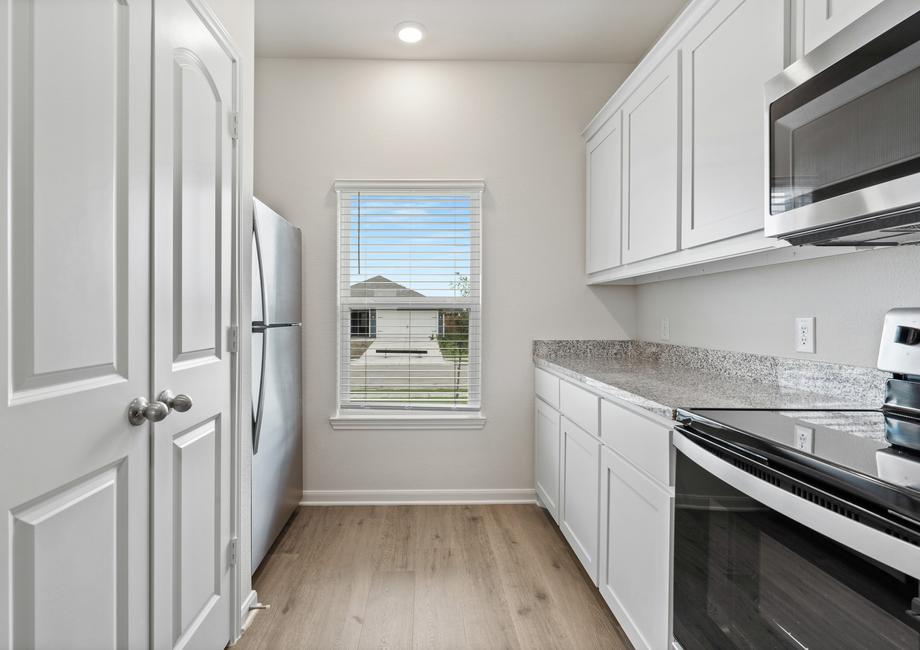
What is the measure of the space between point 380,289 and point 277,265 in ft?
2.61

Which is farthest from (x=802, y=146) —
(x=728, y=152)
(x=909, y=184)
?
(x=728, y=152)

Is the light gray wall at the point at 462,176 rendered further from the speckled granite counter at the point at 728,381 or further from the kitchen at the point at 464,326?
the speckled granite counter at the point at 728,381

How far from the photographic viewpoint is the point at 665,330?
2883mm

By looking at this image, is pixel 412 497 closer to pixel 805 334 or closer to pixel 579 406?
pixel 579 406

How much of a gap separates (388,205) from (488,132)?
0.74 meters

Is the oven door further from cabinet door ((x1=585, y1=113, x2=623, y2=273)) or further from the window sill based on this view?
the window sill

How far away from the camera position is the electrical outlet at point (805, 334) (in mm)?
1783

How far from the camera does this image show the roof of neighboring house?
10.5ft

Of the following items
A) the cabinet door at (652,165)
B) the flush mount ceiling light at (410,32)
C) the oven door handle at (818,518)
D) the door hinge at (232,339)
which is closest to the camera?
the oven door handle at (818,518)

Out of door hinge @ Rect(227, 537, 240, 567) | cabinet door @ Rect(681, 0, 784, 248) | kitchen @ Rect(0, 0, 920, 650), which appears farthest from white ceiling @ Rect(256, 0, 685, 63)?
door hinge @ Rect(227, 537, 240, 567)

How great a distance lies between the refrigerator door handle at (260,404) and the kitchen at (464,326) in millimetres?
13

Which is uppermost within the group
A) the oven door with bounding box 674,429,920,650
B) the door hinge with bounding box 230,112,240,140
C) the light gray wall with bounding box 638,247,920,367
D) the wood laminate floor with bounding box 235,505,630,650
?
the door hinge with bounding box 230,112,240,140

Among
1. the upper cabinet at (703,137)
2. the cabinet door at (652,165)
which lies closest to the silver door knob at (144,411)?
the upper cabinet at (703,137)

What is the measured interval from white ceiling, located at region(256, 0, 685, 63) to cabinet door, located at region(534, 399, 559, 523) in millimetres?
2006
